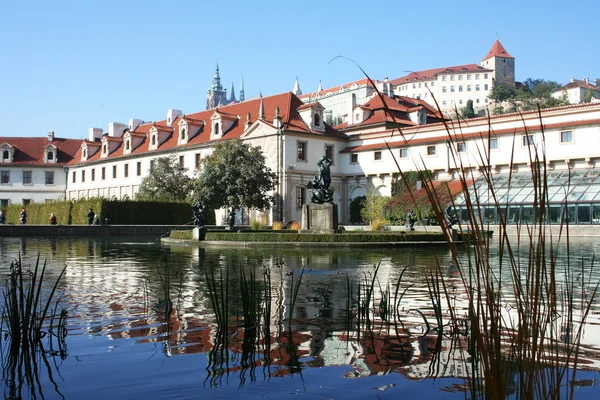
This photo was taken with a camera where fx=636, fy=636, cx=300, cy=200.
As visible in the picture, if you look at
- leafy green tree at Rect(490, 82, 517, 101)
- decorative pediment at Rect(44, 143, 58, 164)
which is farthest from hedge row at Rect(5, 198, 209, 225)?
leafy green tree at Rect(490, 82, 517, 101)

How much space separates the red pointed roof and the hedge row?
10895cm

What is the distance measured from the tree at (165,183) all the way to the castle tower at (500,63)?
101275mm

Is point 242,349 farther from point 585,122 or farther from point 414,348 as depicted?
point 585,122

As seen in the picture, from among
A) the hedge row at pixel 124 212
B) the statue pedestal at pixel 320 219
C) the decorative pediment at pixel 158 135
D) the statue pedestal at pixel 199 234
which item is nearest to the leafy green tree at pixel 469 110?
the decorative pediment at pixel 158 135

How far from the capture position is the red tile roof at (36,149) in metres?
78.4

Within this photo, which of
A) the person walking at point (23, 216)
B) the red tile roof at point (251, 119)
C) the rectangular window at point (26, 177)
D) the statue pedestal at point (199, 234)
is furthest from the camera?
the rectangular window at point (26, 177)

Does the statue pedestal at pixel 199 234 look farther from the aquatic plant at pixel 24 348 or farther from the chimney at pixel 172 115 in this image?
the chimney at pixel 172 115

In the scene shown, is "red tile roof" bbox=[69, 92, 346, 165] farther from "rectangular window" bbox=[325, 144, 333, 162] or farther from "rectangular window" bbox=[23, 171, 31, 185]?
"rectangular window" bbox=[23, 171, 31, 185]

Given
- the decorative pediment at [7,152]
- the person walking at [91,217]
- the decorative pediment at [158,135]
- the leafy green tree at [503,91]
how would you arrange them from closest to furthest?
the person walking at [91,217], the decorative pediment at [158,135], the decorative pediment at [7,152], the leafy green tree at [503,91]

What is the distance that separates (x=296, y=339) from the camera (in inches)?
252

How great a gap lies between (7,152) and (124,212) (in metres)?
37.3

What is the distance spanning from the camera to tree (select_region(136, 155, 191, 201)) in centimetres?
5627

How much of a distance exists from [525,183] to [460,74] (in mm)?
101977

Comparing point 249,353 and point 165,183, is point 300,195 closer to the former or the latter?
point 165,183
